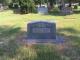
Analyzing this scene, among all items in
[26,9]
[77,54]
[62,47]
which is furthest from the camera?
[26,9]

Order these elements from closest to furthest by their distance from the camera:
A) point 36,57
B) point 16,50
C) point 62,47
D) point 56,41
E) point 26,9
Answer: point 36,57 → point 16,50 → point 62,47 → point 56,41 → point 26,9

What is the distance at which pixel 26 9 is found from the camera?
34.0m

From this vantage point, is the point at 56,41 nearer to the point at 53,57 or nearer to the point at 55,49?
the point at 55,49

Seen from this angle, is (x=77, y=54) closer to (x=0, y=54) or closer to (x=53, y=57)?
(x=53, y=57)

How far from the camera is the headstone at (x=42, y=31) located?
1180 cm

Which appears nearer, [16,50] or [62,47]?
[16,50]

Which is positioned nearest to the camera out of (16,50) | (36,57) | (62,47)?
(36,57)

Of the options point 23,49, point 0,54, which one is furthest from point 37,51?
point 0,54

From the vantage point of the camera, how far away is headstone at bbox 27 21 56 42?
11797 mm

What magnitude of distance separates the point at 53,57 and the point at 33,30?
12.6ft

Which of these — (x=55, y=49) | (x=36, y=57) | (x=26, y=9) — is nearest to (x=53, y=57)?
(x=36, y=57)

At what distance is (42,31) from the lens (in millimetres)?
11898

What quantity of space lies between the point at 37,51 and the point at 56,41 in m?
2.40

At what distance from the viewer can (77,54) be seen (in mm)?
8852
